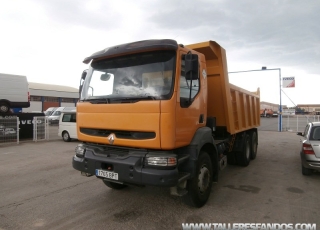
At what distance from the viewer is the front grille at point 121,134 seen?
3.39 m

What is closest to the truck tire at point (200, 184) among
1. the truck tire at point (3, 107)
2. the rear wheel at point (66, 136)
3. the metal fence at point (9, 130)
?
the rear wheel at point (66, 136)

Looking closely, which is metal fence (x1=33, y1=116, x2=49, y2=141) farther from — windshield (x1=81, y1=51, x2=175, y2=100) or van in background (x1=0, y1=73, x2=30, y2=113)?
windshield (x1=81, y1=51, x2=175, y2=100)

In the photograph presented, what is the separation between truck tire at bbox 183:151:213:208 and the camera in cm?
379

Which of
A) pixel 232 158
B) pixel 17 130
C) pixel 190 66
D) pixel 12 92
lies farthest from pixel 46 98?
pixel 190 66

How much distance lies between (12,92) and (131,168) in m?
15.1

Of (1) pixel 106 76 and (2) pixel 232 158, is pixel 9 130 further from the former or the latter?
(2) pixel 232 158

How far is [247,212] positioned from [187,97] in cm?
217

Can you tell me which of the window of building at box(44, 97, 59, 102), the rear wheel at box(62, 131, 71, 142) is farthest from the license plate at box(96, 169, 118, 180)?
the window of building at box(44, 97, 59, 102)

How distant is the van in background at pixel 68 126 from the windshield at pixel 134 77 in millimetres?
9863

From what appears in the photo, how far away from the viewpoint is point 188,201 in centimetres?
389

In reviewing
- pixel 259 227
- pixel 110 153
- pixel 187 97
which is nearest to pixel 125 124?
pixel 110 153

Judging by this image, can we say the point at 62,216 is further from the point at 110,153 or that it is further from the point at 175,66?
the point at 175,66

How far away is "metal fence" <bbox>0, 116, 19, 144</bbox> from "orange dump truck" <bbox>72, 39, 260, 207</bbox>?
10202 millimetres

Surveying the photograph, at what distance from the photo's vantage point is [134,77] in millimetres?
3686
